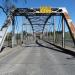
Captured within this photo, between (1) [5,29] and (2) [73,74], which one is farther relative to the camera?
(1) [5,29]

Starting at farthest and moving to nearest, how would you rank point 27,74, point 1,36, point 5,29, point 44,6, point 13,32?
1. point 13,32
2. point 44,6
3. point 5,29
4. point 1,36
5. point 27,74

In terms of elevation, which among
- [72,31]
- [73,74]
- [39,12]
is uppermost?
[39,12]

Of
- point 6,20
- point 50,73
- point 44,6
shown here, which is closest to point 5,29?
point 6,20

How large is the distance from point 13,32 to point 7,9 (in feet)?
20.4

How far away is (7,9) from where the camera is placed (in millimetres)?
41969

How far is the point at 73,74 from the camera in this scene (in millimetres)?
11742

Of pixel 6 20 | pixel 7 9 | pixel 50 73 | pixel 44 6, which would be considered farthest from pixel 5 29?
pixel 50 73

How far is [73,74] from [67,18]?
30767 millimetres

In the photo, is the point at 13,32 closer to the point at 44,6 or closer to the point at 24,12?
the point at 24,12

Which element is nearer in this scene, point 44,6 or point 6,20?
point 6,20

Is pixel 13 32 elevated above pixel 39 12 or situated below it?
below

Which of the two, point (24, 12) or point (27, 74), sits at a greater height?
point (24, 12)

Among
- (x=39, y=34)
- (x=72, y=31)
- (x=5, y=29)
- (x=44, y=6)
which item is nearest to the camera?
(x=5, y=29)

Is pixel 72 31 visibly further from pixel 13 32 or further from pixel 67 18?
pixel 13 32
